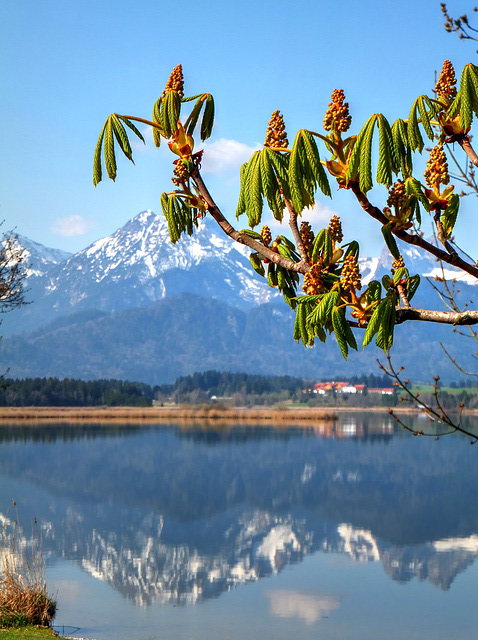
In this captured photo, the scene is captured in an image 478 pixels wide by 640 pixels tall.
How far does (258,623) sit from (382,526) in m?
18.7

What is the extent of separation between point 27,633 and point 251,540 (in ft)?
70.0

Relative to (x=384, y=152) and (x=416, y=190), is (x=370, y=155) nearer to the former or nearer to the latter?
(x=384, y=152)

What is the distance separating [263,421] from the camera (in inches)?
4739

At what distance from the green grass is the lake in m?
2.48

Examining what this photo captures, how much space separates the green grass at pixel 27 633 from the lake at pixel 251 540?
8.15 feet

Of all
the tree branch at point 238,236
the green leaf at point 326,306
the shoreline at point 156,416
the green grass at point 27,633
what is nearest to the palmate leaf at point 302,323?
the green leaf at point 326,306

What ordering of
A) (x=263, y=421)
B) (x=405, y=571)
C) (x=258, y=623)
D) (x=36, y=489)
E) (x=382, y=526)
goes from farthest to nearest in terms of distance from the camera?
(x=263, y=421) < (x=36, y=489) < (x=382, y=526) < (x=405, y=571) < (x=258, y=623)

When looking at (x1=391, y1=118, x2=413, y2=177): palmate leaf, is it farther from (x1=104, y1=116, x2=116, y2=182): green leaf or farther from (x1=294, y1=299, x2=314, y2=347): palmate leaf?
(x1=104, y1=116, x2=116, y2=182): green leaf

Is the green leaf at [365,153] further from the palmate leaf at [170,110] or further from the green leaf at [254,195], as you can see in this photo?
the palmate leaf at [170,110]

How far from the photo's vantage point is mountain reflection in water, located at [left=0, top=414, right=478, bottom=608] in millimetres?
27844

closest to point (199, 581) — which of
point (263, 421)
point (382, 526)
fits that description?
point (382, 526)

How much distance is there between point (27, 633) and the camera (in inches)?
551

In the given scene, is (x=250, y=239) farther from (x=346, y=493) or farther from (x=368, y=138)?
A: (x=346, y=493)

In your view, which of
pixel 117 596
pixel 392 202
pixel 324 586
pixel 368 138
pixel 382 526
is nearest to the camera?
pixel 368 138
